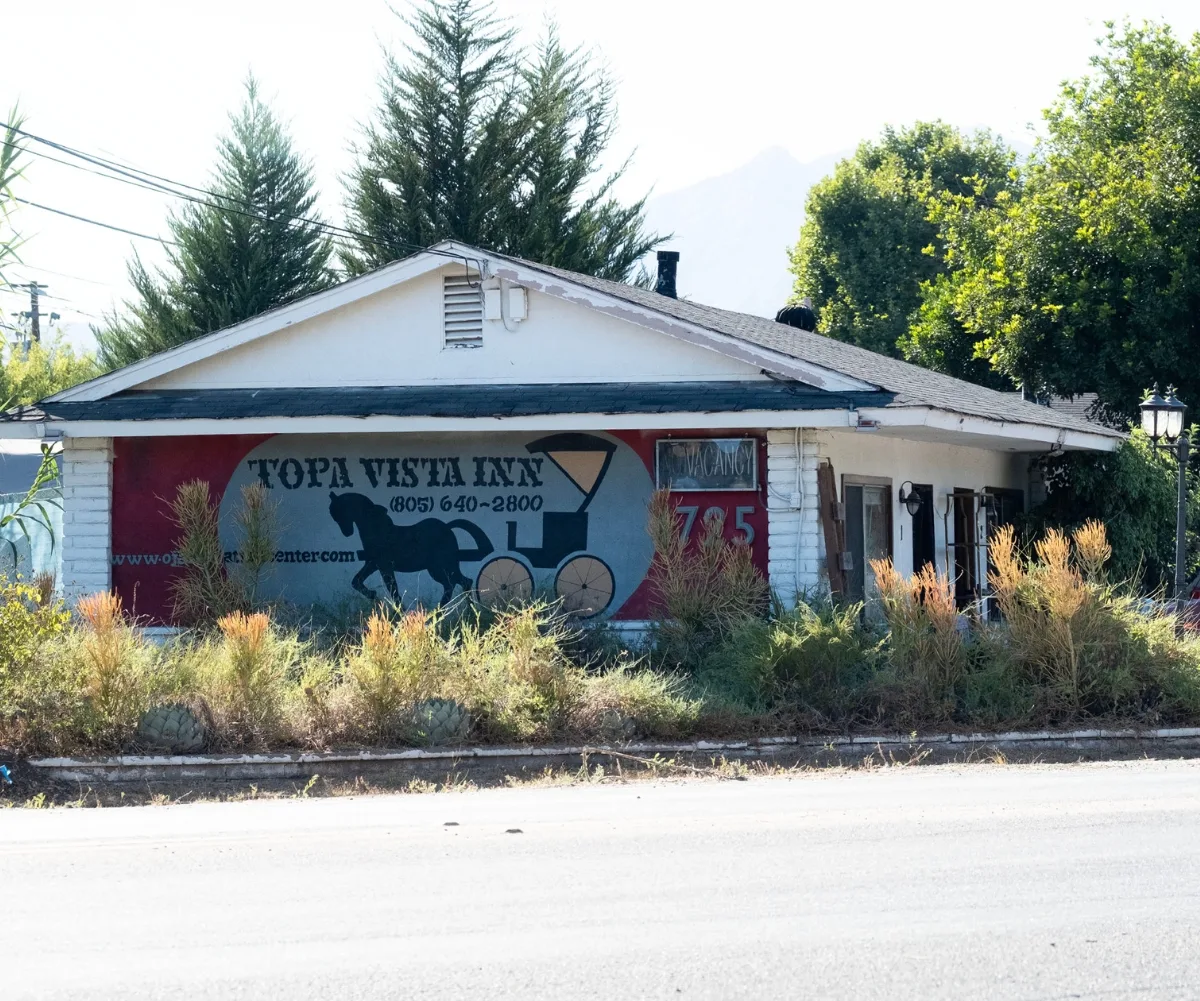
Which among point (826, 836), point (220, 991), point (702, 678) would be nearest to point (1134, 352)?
point (702, 678)

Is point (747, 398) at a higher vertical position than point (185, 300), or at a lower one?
lower

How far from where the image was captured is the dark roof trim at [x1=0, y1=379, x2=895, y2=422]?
14469 mm

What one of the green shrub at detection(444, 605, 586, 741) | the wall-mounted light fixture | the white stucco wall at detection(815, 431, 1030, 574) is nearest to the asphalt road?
the green shrub at detection(444, 605, 586, 741)

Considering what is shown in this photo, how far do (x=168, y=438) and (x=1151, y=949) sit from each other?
42.6ft

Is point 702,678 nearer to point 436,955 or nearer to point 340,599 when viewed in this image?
point 340,599

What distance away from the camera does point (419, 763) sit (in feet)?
37.1

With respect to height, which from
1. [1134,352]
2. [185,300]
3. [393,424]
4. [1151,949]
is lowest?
[1151,949]

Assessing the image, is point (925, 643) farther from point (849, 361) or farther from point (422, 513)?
point (849, 361)

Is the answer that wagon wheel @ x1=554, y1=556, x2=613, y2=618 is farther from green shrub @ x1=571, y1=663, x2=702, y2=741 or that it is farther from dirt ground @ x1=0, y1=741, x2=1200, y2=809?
dirt ground @ x1=0, y1=741, x2=1200, y2=809

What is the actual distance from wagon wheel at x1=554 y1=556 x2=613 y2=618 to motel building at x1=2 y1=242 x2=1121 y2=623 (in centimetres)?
2

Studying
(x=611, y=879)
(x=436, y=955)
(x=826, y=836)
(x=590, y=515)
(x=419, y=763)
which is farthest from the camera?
(x=590, y=515)

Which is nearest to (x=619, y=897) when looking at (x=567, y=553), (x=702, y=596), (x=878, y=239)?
(x=702, y=596)

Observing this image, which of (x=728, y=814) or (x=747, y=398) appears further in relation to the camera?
(x=747, y=398)

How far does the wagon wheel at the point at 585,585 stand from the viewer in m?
15.7
